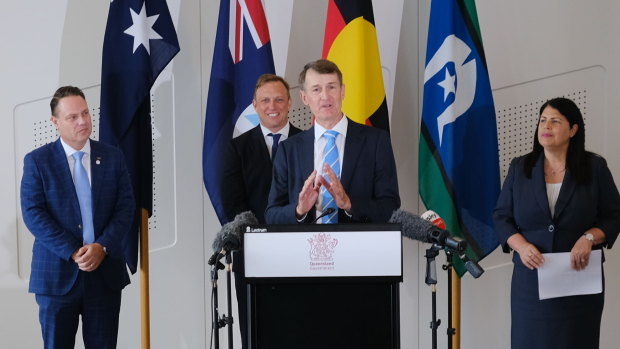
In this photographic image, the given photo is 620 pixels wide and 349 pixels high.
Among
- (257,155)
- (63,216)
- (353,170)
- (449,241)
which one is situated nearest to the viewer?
(449,241)

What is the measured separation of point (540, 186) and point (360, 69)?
3.77ft

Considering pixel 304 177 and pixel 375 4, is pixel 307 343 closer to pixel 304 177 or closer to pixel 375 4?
pixel 304 177

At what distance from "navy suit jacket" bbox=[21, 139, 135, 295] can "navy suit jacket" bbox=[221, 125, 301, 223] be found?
1.75 feet

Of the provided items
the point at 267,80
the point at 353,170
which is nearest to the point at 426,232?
the point at 353,170

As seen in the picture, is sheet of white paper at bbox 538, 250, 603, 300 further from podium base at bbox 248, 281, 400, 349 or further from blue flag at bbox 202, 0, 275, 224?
blue flag at bbox 202, 0, 275, 224

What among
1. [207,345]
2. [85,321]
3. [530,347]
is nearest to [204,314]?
[207,345]

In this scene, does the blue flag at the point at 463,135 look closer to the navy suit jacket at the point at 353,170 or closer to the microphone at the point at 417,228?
the navy suit jacket at the point at 353,170

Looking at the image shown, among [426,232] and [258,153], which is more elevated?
[258,153]

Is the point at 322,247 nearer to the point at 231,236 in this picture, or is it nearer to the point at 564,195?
the point at 231,236

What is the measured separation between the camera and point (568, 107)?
360 centimetres

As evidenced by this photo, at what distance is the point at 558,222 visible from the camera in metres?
3.54

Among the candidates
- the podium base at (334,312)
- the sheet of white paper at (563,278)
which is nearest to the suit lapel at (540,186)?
the sheet of white paper at (563,278)

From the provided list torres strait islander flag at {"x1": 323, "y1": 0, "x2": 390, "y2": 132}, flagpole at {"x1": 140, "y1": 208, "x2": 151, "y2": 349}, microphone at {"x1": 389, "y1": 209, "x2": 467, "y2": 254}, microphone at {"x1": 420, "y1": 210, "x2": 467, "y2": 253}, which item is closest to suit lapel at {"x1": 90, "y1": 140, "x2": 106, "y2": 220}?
flagpole at {"x1": 140, "y1": 208, "x2": 151, "y2": 349}

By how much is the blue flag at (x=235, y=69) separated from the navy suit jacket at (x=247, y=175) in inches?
8.2
